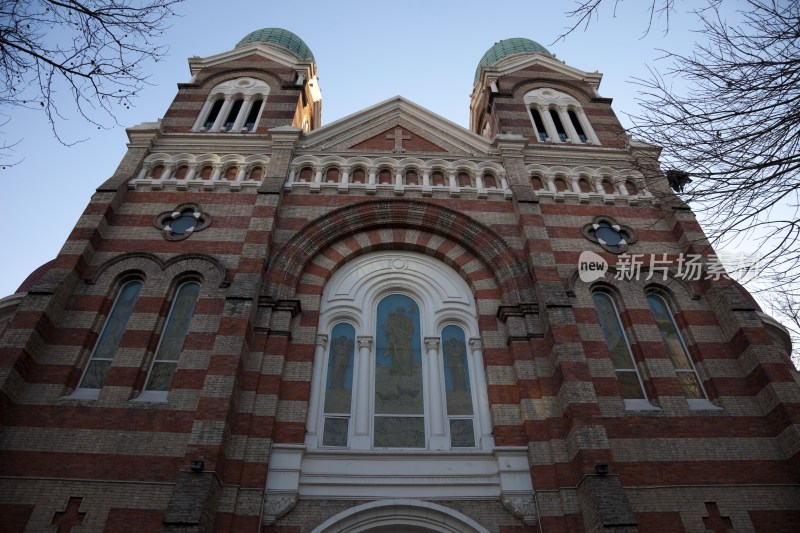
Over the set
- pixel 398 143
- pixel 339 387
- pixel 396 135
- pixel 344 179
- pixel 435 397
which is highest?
pixel 396 135

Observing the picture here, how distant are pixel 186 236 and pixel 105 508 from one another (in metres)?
6.85

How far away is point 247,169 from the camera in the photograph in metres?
16.3

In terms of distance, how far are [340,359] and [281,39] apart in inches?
738

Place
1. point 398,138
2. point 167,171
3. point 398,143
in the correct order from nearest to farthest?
point 167,171 → point 398,143 → point 398,138

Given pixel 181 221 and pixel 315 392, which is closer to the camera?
pixel 315 392

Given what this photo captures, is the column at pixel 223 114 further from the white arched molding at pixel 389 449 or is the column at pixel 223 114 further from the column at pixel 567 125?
the column at pixel 567 125

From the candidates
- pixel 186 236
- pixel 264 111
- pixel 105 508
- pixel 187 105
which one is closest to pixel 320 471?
pixel 105 508

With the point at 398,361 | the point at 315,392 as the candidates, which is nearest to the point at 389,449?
the point at 315,392

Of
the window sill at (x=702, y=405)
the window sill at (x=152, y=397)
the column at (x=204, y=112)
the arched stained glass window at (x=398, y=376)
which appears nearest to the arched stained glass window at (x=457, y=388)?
the arched stained glass window at (x=398, y=376)

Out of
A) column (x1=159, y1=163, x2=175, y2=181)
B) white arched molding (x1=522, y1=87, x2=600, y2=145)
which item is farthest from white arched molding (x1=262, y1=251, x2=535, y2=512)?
white arched molding (x1=522, y1=87, x2=600, y2=145)

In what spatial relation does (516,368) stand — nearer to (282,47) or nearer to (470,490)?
(470,490)

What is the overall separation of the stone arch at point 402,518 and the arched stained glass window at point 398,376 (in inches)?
53.5

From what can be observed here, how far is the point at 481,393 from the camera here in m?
12.0

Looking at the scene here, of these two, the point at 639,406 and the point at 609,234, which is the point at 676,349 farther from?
the point at 609,234
